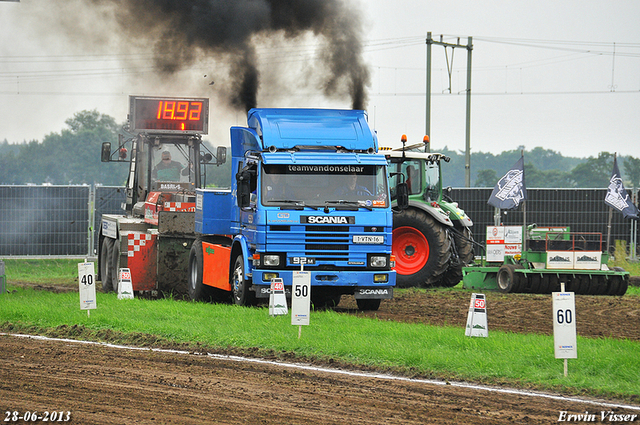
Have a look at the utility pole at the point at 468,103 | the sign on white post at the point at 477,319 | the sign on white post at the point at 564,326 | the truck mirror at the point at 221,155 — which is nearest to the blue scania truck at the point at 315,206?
the sign on white post at the point at 477,319

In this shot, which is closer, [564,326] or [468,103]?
[564,326]

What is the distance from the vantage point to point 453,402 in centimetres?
883

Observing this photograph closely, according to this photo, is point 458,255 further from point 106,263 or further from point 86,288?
point 86,288

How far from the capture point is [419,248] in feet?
72.5

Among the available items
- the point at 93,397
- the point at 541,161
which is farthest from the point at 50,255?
the point at 541,161

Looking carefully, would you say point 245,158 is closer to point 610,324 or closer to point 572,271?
point 610,324

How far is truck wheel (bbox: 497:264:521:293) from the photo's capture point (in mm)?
21094

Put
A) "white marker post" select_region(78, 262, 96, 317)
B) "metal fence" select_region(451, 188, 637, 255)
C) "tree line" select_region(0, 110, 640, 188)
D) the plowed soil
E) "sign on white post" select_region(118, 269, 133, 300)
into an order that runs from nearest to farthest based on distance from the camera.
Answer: the plowed soil < "white marker post" select_region(78, 262, 96, 317) < "sign on white post" select_region(118, 269, 133, 300) < "metal fence" select_region(451, 188, 637, 255) < "tree line" select_region(0, 110, 640, 188)

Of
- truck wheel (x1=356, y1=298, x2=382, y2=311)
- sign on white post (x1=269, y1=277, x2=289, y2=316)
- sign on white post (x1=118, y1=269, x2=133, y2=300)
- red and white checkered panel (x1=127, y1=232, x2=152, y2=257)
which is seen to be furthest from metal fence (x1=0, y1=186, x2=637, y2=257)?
sign on white post (x1=269, y1=277, x2=289, y2=316)

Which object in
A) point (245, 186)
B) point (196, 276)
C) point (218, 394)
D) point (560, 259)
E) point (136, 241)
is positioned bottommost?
point (218, 394)

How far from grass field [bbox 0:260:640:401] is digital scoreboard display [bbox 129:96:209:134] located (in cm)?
531

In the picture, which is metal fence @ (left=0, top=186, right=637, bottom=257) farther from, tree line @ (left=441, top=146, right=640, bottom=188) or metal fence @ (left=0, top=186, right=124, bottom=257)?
tree line @ (left=441, top=146, right=640, bottom=188)

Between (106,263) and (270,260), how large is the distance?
25.9ft

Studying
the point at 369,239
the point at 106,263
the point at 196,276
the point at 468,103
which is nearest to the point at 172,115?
the point at 106,263
